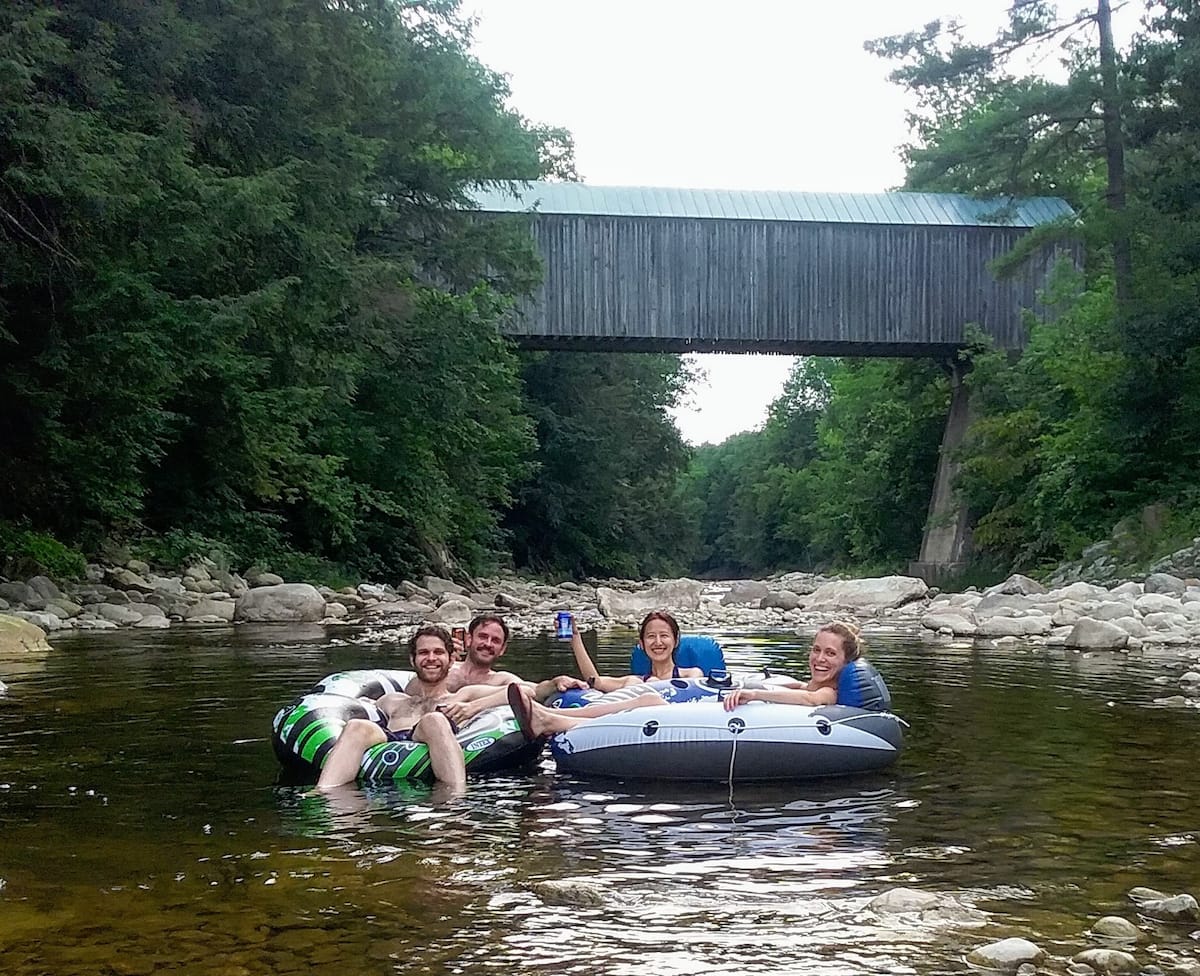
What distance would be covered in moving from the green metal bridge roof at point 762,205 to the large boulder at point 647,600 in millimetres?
8817

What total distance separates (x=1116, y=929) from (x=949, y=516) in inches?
997

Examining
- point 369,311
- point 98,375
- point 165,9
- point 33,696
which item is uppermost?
point 165,9

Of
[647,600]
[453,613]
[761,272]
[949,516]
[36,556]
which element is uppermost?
[761,272]

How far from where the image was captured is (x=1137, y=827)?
17.5 feet

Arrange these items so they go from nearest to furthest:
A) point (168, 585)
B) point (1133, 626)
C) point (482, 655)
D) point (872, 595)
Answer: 1. point (482, 655)
2. point (1133, 626)
3. point (168, 585)
4. point (872, 595)

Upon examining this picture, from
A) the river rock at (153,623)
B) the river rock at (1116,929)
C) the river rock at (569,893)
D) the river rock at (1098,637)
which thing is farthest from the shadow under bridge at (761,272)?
the river rock at (1116,929)

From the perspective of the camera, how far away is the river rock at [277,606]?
17391 mm

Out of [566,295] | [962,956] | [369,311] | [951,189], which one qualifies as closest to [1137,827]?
[962,956]

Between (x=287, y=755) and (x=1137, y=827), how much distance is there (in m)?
3.83

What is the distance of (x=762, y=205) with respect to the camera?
28406 mm

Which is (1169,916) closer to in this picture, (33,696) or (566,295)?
(33,696)

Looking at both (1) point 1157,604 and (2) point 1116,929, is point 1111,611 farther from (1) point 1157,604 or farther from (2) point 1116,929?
(2) point 1116,929

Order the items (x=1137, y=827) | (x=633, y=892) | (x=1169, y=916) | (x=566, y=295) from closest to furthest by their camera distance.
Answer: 1. (x=1169, y=916)
2. (x=633, y=892)
3. (x=1137, y=827)
4. (x=566, y=295)

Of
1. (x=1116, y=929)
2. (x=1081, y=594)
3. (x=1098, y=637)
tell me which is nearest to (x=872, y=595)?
(x=1081, y=594)
